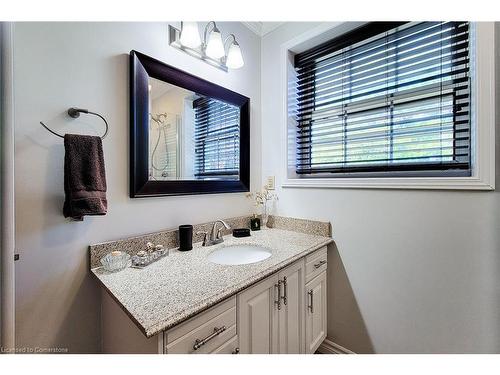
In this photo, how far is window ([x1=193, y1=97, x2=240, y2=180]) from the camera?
1281 mm

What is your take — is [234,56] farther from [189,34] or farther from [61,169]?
[61,169]

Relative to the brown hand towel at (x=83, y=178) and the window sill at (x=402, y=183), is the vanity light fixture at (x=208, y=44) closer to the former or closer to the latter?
the brown hand towel at (x=83, y=178)

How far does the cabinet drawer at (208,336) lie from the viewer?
61cm

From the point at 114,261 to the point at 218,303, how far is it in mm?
474

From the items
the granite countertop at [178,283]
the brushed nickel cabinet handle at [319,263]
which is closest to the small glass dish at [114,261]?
the granite countertop at [178,283]

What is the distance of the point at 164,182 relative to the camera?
1108 mm

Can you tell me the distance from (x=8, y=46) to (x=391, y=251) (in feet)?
5.38

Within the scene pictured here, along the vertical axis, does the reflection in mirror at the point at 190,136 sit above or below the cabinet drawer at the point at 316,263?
above

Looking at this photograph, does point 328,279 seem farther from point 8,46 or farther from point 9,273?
point 8,46

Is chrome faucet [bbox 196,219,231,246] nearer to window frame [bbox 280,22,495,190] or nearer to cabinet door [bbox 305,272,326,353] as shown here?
cabinet door [bbox 305,272,326,353]

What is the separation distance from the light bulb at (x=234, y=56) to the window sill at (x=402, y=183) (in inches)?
33.7

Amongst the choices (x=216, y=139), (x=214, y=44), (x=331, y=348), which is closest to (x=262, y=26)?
(x=214, y=44)

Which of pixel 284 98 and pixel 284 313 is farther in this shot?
pixel 284 98
